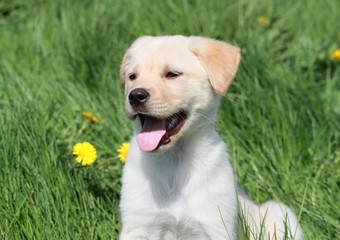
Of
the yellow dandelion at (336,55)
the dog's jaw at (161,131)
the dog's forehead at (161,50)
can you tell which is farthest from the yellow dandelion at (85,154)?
the yellow dandelion at (336,55)

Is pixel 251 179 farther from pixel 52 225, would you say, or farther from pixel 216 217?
pixel 52 225

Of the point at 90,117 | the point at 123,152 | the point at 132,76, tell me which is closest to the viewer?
the point at 132,76

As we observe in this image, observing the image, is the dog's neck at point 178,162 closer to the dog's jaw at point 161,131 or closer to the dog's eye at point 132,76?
the dog's jaw at point 161,131

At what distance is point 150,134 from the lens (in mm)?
3322

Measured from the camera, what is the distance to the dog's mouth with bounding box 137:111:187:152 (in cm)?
329

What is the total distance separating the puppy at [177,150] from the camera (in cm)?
331

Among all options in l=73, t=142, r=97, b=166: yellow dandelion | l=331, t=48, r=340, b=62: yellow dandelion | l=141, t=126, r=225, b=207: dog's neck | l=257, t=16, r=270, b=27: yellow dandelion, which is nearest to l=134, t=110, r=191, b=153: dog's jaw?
l=141, t=126, r=225, b=207: dog's neck

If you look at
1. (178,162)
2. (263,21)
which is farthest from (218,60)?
(263,21)

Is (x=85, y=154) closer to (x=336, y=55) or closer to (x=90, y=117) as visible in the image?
(x=90, y=117)

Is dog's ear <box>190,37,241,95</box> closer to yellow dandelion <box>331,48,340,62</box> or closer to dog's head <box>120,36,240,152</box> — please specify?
dog's head <box>120,36,240,152</box>

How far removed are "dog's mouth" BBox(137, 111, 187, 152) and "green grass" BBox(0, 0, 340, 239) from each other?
57cm

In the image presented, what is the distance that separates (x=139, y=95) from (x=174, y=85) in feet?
0.67

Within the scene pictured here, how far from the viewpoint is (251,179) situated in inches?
166

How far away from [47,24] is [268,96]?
2000 mm
